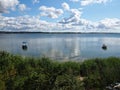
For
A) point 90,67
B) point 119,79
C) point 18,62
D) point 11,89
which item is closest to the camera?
point 11,89

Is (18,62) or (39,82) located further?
(18,62)

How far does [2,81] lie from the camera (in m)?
10.7

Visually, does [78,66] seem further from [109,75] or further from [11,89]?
[11,89]

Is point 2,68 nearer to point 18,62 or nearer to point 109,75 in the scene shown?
point 18,62

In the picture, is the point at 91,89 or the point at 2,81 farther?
the point at 91,89

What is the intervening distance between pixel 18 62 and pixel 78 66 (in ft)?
17.1

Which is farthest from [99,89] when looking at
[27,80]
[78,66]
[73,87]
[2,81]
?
[78,66]

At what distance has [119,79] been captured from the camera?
527 inches

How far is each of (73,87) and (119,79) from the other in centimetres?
407

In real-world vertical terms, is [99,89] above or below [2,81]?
below

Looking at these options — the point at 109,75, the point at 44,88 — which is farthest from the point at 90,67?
the point at 44,88

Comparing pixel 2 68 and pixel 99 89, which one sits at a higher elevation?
pixel 2 68

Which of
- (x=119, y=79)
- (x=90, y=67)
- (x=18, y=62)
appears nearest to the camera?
(x=119, y=79)

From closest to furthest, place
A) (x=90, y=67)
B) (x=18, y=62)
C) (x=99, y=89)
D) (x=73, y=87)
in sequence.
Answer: (x=73, y=87)
(x=99, y=89)
(x=18, y=62)
(x=90, y=67)
